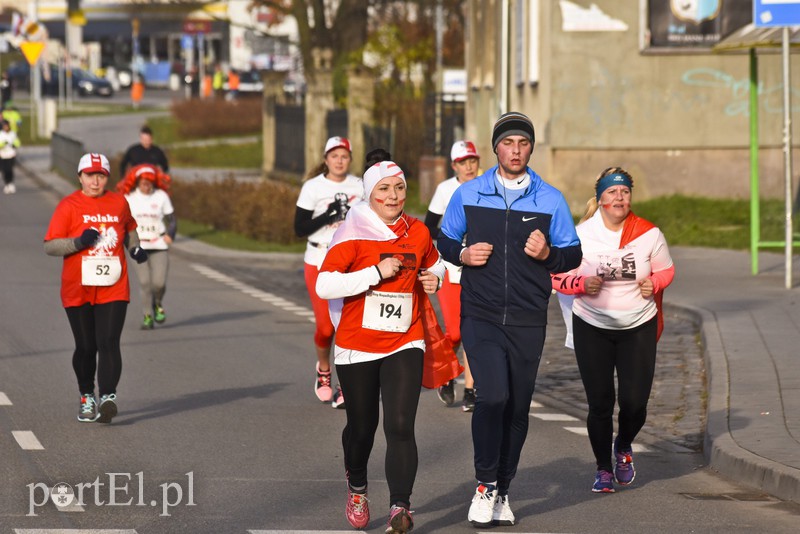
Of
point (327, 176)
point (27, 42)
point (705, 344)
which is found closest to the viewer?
point (327, 176)

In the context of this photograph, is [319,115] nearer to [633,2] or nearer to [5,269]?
[633,2]

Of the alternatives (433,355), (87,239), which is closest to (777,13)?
(87,239)

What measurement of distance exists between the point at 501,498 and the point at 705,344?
6404mm

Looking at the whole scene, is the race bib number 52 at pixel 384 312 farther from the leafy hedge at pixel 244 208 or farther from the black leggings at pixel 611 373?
the leafy hedge at pixel 244 208

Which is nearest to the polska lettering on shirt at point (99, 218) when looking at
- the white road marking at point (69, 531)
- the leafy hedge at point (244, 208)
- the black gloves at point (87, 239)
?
the black gloves at point (87, 239)

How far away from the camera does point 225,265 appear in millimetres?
23109

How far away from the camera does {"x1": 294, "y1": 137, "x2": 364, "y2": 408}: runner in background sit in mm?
11320

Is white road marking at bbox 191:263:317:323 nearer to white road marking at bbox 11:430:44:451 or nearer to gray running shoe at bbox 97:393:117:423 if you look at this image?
gray running shoe at bbox 97:393:117:423

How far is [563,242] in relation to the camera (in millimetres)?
7707

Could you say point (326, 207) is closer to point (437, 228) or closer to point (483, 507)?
point (437, 228)

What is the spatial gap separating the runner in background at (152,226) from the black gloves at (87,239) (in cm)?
552

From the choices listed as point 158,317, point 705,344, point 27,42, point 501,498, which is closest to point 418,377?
point 501,498

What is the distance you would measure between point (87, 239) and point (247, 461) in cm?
192

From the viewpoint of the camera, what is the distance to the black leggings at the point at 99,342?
10.5 metres
